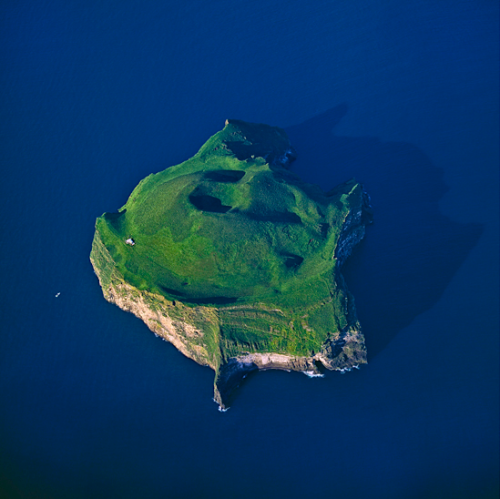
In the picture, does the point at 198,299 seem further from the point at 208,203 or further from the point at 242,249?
the point at 208,203

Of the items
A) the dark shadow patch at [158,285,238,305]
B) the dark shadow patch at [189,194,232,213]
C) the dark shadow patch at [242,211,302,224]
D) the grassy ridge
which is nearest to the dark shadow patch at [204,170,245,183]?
the grassy ridge

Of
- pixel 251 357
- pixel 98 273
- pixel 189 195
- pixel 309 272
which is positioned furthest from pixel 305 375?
pixel 98 273

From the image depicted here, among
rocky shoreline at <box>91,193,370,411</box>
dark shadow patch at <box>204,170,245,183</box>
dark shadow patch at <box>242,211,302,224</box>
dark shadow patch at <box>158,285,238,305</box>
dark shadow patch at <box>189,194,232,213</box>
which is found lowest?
rocky shoreline at <box>91,193,370,411</box>

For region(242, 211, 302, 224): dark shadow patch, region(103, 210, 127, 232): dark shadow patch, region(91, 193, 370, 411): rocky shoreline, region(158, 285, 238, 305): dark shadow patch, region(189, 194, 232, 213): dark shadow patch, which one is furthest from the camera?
region(103, 210, 127, 232): dark shadow patch

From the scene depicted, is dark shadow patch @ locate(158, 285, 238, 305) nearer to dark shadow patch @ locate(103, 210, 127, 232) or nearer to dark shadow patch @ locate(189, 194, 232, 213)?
dark shadow patch @ locate(189, 194, 232, 213)

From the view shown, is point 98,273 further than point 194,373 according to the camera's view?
Yes

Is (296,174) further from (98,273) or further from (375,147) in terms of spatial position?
(98,273)
